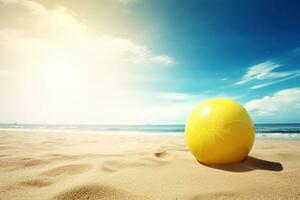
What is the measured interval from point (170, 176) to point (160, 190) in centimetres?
59

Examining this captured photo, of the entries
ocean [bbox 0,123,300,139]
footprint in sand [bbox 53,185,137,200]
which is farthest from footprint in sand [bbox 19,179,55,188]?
ocean [bbox 0,123,300,139]

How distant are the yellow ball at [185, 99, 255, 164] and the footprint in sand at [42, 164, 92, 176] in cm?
185

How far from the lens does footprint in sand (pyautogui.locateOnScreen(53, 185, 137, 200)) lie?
7.80 feet

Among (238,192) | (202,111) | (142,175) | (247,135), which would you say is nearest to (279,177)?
(247,135)

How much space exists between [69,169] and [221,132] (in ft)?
8.23

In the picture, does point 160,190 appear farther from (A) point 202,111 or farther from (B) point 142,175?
(A) point 202,111

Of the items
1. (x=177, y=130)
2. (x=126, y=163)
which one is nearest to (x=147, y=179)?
(x=126, y=163)

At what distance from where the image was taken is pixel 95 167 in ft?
11.8

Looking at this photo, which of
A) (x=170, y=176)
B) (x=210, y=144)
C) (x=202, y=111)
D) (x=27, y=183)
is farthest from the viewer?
(x=202, y=111)

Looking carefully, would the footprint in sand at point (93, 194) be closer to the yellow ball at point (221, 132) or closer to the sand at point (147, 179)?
the sand at point (147, 179)

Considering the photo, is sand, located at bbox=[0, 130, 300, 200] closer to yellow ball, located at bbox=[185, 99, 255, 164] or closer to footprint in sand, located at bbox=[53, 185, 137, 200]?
footprint in sand, located at bbox=[53, 185, 137, 200]

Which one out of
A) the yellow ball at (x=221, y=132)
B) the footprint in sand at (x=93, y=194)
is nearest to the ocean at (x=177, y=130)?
the yellow ball at (x=221, y=132)

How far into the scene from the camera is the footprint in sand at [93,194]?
2.38 m

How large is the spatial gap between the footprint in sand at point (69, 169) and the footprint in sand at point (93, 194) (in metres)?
0.95
